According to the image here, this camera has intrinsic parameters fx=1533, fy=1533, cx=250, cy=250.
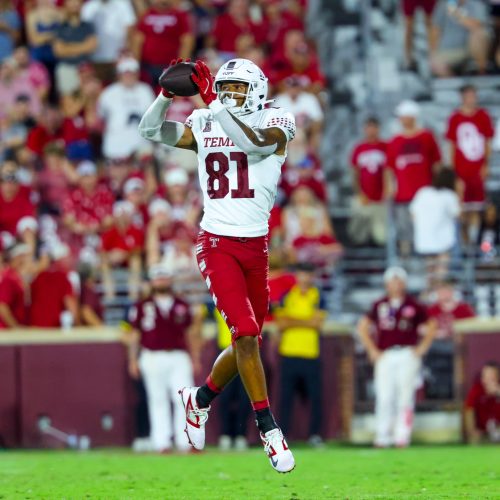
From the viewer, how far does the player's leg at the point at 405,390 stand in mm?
14727

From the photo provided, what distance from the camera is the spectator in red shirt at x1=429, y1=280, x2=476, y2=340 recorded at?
15.4m

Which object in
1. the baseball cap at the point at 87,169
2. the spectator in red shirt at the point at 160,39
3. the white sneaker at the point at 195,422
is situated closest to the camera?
the white sneaker at the point at 195,422

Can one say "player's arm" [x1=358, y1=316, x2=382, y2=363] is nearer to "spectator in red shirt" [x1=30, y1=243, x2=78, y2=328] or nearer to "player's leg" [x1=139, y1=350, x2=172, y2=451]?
"player's leg" [x1=139, y1=350, x2=172, y2=451]

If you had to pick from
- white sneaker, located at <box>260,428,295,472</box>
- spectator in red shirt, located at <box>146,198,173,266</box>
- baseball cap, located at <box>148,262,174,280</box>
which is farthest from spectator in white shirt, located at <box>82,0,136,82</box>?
white sneaker, located at <box>260,428,295,472</box>

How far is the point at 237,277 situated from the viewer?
9.04 meters

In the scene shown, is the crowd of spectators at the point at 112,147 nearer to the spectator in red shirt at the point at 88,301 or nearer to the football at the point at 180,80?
the spectator in red shirt at the point at 88,301

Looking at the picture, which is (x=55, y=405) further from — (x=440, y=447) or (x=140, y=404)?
(x=440, y=447)

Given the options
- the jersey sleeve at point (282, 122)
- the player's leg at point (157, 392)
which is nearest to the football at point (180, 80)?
the jersey sleeve at point (282, 122)

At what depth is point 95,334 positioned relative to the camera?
15391mm

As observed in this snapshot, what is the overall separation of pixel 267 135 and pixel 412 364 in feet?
21.0

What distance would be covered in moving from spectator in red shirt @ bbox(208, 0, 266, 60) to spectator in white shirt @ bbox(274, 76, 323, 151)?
4.11ft

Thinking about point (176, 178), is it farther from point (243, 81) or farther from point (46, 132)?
point (243, 81)

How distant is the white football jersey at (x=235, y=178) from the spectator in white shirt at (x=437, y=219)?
6823 millimetres

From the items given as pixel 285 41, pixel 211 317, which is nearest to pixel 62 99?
pixel 285 41
